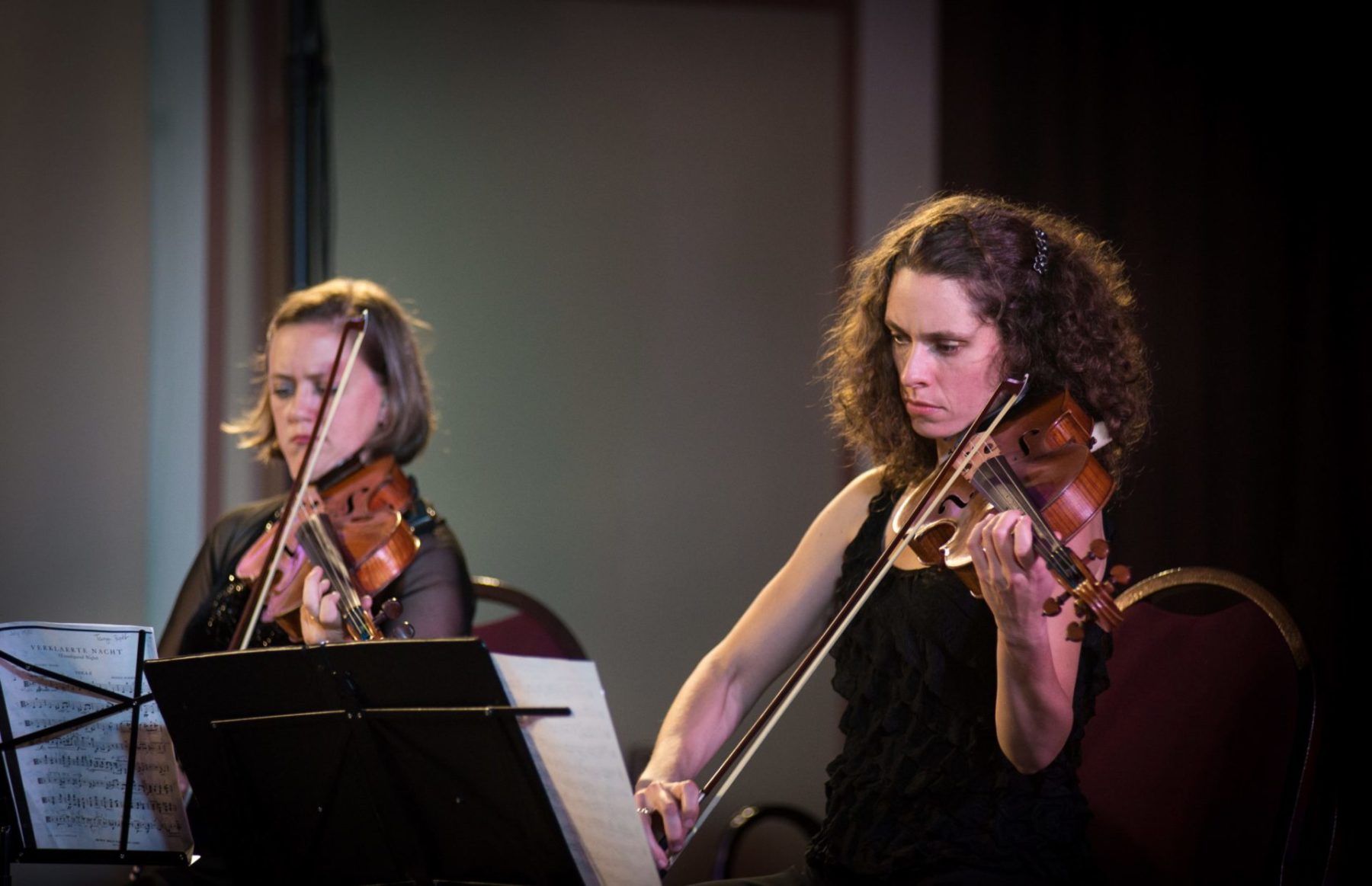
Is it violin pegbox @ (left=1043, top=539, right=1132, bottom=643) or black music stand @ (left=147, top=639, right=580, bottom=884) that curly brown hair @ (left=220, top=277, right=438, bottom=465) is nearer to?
black music stand @ (left=147, top=639, right=580, bottom=884)

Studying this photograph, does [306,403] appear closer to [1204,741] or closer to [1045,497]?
[1045,497]

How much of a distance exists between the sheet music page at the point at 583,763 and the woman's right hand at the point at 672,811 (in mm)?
176

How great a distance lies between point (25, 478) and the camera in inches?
85.8

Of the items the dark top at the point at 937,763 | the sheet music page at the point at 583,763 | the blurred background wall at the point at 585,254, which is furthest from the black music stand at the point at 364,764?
the blurred background wall at the point at 585,254

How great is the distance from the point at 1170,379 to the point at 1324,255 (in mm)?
302

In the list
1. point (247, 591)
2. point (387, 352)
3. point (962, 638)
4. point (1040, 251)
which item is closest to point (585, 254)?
point (387, 352)

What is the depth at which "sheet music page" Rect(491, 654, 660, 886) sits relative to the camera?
1.16 m

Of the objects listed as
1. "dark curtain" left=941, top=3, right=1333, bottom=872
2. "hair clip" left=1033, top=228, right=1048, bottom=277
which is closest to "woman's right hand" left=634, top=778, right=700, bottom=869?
"hair clip" left=1033, top=228, right=1048, bottom=277

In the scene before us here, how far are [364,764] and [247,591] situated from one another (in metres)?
0.85

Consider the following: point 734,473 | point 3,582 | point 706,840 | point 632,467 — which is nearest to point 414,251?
point 632,467

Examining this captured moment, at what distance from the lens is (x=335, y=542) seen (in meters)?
1.88

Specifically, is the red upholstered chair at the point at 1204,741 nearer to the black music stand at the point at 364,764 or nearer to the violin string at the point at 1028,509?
the violin string at the point at 1028,509

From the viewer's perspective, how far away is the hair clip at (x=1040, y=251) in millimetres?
1541

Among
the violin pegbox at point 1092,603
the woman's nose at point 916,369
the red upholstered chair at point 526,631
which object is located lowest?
the red upholstered chair at point 526,631
